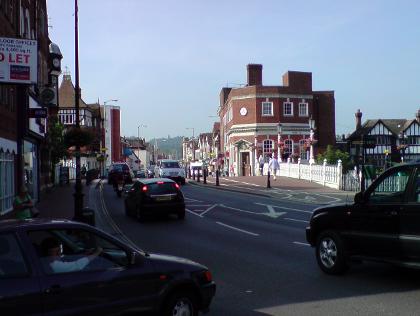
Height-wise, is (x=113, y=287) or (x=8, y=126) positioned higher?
(x=8, y=126)

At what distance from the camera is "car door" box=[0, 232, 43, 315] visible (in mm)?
4918

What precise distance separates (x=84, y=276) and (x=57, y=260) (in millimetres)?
310

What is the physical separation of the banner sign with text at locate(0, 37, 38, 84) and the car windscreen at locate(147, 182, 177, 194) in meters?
5.91

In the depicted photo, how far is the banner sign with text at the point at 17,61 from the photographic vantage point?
1514 centimetres

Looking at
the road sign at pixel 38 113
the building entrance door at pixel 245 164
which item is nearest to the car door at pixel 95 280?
the road sign at pixel 38 113

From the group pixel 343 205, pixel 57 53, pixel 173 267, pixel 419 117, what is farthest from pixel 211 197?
pixel 419 117

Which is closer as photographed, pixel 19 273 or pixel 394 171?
pixel 19 273

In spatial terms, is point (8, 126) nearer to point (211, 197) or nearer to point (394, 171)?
point (211, 197)

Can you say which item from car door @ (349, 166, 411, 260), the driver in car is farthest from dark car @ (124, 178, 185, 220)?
the driver in car

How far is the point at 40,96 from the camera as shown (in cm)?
2938

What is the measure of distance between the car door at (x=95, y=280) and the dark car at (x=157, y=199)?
13439 millimetres

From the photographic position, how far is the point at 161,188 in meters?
19.8

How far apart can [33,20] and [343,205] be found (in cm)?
2666

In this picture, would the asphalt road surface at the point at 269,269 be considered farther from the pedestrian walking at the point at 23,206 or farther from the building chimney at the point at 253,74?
the building chimney at the point at 253,74
